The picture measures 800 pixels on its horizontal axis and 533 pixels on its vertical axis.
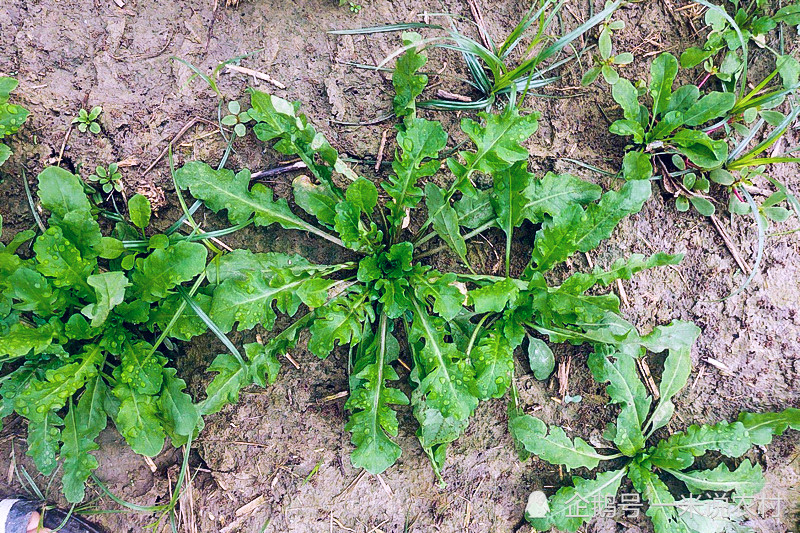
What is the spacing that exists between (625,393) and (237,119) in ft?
7.16

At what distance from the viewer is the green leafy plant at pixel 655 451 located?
2.46 metres

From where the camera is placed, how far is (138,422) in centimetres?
224

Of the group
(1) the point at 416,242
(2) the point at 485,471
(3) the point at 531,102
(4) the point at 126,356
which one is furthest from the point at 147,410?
(3) the point at 531,102

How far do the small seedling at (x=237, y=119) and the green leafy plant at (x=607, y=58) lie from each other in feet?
5.20

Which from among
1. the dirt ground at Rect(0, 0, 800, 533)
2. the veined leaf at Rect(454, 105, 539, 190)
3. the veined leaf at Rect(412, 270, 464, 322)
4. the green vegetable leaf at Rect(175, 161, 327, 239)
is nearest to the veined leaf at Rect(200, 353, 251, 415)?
the dirt ground at Rect(0, 0, 800, 533)

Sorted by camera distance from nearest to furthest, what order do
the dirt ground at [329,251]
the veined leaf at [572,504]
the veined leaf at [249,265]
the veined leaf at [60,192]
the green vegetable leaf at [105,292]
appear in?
the green vegetable leaf at [105,292]
the veined leaf at [60,192]
the veined leaf at [249,265]
the dirt ground at [329,251]
the veined leaf at [572,504]

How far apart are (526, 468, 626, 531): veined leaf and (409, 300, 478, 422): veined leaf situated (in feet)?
2.26

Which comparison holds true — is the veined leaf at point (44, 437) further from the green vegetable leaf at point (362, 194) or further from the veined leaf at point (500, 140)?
the veined leaf at point (500, 140)

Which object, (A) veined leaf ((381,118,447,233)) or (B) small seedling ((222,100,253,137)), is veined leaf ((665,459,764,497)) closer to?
(A) veined leaf ((381,118,447,233))

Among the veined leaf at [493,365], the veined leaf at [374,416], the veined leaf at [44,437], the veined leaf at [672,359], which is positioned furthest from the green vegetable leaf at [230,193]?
the veined leaf at [672,359]

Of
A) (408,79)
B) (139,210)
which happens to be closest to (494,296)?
(408,79)

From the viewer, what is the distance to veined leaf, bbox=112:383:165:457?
2229 mm

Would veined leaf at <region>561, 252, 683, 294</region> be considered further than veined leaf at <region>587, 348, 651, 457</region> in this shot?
No

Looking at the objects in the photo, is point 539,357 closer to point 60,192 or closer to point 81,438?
point 81,438
